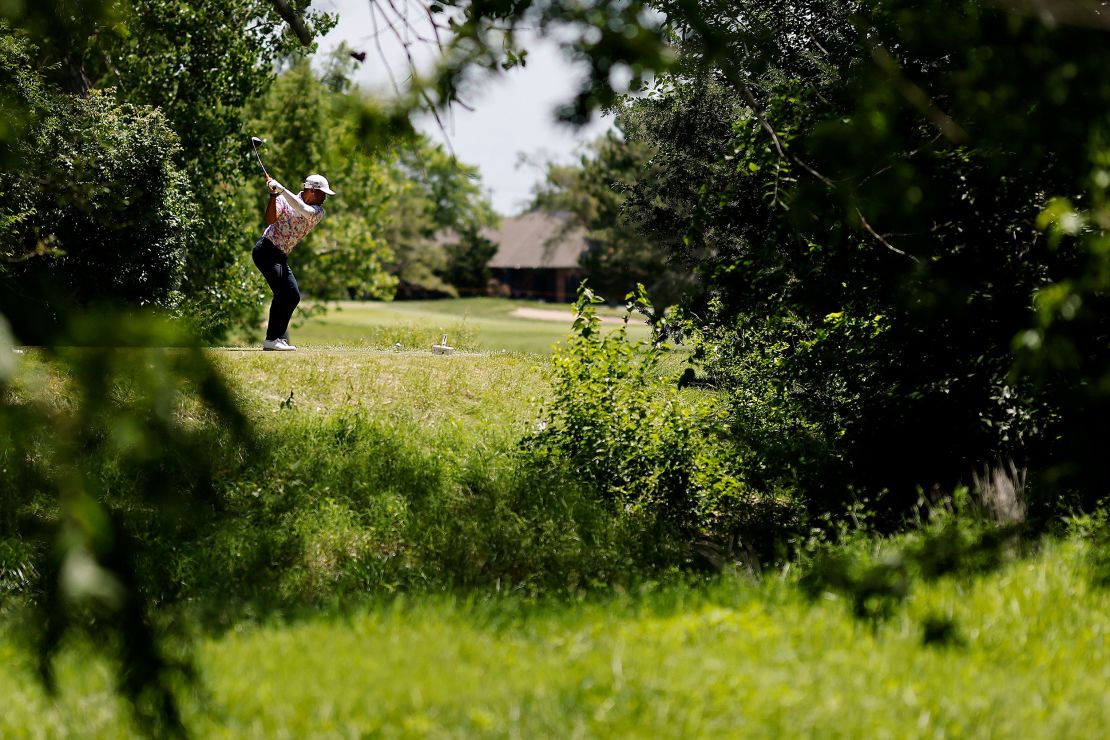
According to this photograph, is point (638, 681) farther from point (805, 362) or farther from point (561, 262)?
point (561, 262)

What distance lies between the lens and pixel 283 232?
36.9ft

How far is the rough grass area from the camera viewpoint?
3756 millimetres

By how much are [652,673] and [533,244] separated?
63.6m

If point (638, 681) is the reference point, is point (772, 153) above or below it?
above

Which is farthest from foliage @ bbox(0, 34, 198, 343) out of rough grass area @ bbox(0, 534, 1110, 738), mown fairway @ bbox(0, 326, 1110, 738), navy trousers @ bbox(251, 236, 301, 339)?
rough grass area @ bbox(0, 534, 1110, 738)

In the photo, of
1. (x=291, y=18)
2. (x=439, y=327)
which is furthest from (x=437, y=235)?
(x=291, y=18)

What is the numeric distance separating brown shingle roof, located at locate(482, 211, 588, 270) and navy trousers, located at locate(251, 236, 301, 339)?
4187 cm

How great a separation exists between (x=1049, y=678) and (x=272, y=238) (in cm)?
923

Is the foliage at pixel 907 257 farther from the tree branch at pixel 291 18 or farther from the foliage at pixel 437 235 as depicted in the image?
the foliage at pixel 437 235

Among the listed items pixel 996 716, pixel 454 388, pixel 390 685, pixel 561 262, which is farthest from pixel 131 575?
pixel 561 262

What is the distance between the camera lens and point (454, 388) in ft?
36.1

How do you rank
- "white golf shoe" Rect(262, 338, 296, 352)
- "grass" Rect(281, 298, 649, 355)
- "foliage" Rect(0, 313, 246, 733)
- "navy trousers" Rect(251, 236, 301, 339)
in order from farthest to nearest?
1. "grass" Rect(281, 298, 649, 355)
2. "white golf shoe" Rect(262, 338, 296, 352)
3. "navy trousers" Rect(251, 236, 301, 339)
4. "foliage" Rect(0, 313, 246, 733)

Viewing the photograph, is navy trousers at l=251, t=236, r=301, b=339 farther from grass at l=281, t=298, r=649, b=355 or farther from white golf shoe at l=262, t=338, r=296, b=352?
grass at l=281, t=298, r=649, b=355

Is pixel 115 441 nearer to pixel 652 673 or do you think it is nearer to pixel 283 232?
pixel 652 673
